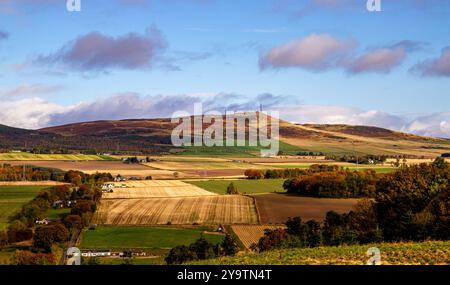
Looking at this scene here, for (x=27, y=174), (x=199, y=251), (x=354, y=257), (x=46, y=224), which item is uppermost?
(x=354, y=257)

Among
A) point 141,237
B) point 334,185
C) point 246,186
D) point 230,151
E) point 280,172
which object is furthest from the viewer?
point 230,151

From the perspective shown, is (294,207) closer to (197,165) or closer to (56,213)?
(56,213)

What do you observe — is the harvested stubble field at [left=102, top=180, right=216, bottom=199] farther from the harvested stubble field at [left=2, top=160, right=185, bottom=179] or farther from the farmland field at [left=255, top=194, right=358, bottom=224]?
the farmland field at [left=255, top=194, right=358, bottom=224]

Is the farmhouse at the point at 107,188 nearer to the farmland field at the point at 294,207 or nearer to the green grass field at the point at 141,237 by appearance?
the farmland field at the point at 294,207

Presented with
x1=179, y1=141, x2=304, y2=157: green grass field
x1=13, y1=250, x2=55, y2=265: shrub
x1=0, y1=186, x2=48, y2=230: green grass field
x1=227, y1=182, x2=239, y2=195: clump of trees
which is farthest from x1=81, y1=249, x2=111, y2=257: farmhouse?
x1=179, y1=141, x2=304, y2=157: green grass field

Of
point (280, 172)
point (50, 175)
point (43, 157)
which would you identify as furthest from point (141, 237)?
point (43, 157)
